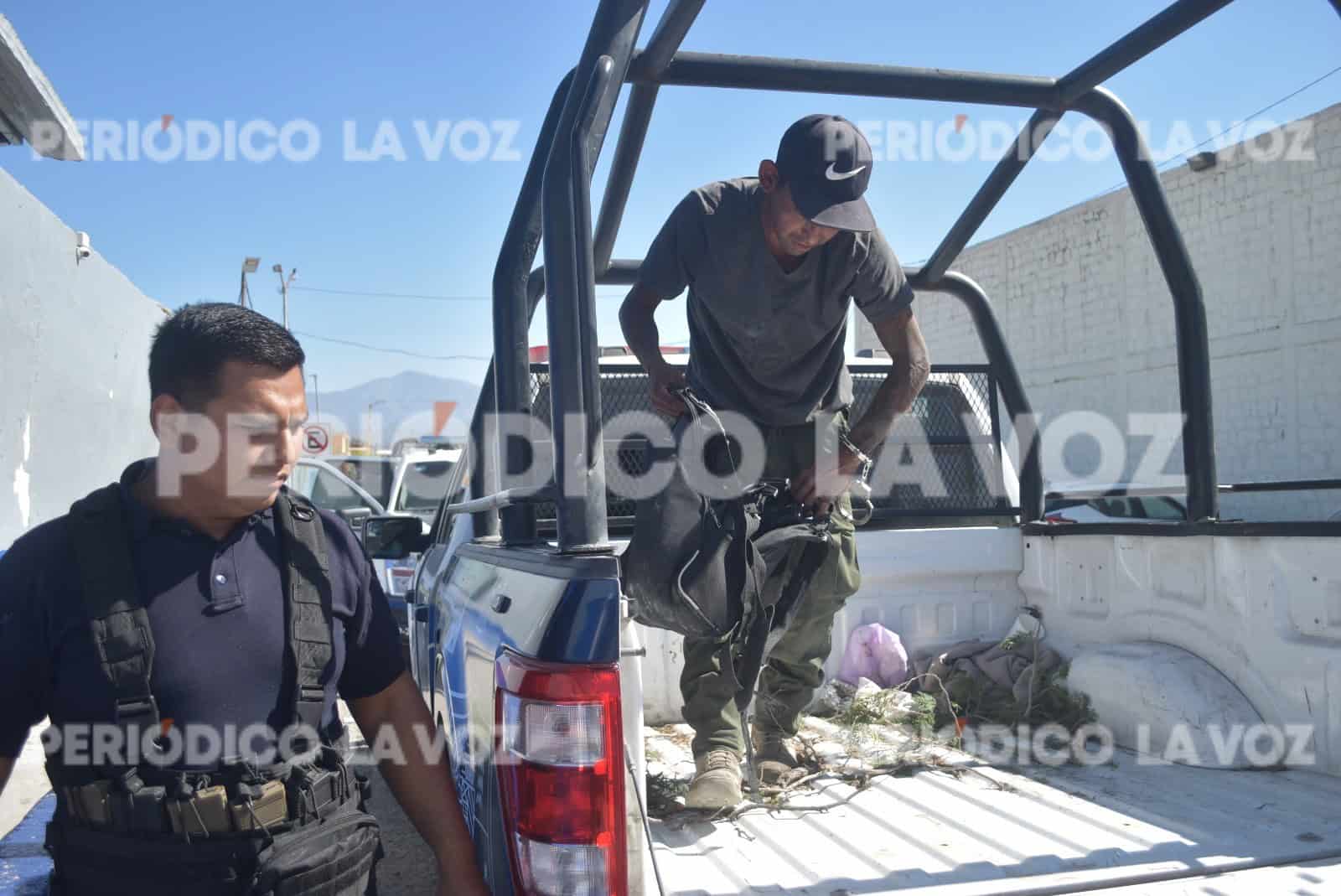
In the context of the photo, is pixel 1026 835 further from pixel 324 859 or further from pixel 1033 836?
pixel 324 859

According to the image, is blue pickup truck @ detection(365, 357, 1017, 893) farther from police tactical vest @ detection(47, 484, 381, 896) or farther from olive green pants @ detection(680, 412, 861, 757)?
olive green pants @ detection(680, 412, 861, 757)

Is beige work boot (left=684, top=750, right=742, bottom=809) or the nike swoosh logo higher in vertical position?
the nike swoosh logo

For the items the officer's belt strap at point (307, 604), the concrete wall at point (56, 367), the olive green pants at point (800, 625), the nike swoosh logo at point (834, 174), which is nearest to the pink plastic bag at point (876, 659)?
the olive green pants at point (800, 625)

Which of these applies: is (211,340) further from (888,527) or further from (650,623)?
(888,527)

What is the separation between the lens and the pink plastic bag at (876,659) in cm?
382

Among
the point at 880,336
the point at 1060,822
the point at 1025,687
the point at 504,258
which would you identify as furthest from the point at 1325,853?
the point at 504,258

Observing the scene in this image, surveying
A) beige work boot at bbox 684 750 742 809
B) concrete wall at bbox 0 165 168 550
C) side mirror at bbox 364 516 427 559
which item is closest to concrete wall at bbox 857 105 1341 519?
side mirror at bbox 364 516 427 559

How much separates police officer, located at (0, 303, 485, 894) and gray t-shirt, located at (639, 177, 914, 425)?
142 centimetres

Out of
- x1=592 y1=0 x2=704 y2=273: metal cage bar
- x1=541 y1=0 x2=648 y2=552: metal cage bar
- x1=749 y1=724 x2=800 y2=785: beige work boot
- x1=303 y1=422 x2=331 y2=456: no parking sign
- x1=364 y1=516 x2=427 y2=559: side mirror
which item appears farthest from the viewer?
x1=303 y1=422 x2=331 y2=456: no parking sign

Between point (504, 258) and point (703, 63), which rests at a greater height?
point (703, 63)

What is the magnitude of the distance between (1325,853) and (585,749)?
1.76 m

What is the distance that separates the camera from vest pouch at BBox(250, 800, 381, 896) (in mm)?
1466

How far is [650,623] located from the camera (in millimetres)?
2449

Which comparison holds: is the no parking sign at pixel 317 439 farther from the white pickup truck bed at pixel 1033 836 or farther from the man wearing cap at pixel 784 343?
the white pickup truck bed at pixel 1033 836
